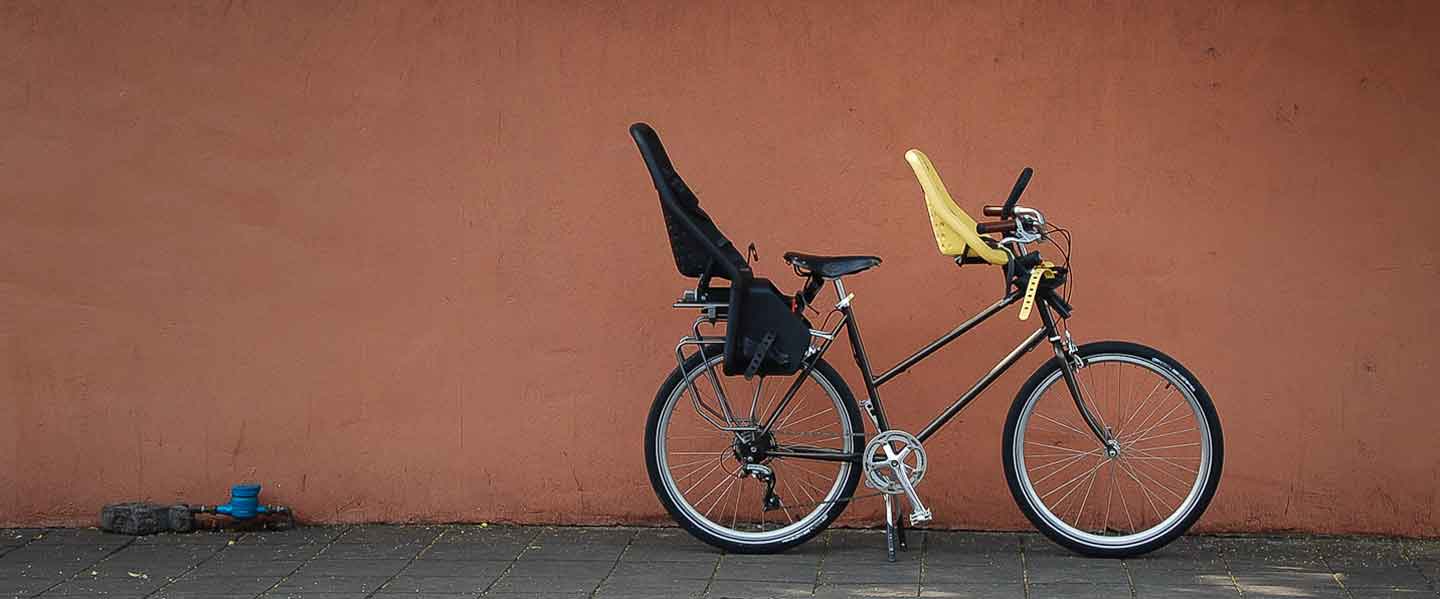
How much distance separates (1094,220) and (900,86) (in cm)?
88

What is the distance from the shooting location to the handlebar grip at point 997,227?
6352 mm

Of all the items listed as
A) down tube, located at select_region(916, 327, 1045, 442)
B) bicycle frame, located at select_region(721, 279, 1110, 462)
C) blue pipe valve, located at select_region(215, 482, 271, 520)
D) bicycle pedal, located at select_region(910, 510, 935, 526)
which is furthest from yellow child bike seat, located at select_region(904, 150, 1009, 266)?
blue pipe valve, located at select_region(215, 482, 271, 520)

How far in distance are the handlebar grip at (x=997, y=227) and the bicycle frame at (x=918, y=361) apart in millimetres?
240

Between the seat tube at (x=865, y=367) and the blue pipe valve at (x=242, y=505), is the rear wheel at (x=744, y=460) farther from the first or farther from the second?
the blue pipe valve at (x=242, y=505)

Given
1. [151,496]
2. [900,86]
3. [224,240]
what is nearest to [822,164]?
[900,86]

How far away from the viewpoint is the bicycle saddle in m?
6.45

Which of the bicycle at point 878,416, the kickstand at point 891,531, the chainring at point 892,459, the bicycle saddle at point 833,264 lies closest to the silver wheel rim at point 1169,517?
the bicycle at point 878,416

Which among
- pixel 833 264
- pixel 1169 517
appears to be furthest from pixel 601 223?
pixel 1169 517

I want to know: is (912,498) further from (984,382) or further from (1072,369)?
(1072,369)

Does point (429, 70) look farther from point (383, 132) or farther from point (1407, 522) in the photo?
point (1407, 522)

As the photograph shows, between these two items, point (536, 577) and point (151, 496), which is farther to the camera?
point (151, 496)

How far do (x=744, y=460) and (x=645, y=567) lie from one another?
542 millimetres

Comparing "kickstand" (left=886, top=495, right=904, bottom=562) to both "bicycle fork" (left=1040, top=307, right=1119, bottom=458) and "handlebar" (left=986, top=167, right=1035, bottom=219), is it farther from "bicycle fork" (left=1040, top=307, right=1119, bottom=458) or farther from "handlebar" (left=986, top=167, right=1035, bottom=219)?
"handlebar" (left=986, top=167, right=1035, bottom=219)

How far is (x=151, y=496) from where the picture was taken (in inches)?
282
